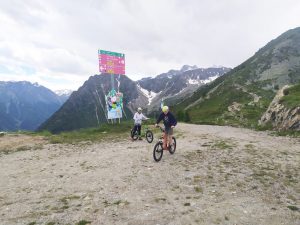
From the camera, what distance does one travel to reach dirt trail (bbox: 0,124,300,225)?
9.23 meters

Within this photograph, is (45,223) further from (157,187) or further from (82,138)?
(82,138)

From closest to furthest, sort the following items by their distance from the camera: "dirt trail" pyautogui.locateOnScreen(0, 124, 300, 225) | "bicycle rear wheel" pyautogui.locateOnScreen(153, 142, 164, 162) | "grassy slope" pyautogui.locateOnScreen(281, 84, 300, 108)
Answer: "dirt trail" pyautogui.locateOnScreen(0, 124, 300, 225)
"bicycle rear wheel" pyautogui.locateOnScreen(153, 142, 164, 162)
"grassy slope" pyautogui.locateOnScreen(281, 84, 300, 108)

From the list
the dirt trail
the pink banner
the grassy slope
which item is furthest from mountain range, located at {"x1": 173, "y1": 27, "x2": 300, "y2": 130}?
the dirt trail

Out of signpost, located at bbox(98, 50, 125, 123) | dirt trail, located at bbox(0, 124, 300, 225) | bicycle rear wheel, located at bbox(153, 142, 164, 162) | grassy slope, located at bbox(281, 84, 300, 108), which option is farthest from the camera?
signpost, located at bbox(98, 50, 125, 123)

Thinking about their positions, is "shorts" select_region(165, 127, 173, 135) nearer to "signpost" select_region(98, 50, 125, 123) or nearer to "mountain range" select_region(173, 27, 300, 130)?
"signpost" select_region(98, 50, 125, 123)

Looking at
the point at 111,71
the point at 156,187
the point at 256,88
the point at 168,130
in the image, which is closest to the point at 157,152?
the point at 168,130

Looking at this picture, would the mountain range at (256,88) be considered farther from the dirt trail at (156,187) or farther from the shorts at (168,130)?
→ the dirt trail at (156,187)

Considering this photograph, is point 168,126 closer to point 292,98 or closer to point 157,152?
Answer: point 157,152

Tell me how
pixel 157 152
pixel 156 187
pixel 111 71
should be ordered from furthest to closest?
1. pixel 111 71
2. pixel 157 152
3. pixel 156 187

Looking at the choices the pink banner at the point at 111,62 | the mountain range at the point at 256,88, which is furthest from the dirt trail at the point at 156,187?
the mountain range at the point at 256,88

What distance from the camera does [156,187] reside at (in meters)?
12.1

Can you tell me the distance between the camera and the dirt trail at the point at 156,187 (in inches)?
364

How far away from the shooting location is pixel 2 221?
9195mm

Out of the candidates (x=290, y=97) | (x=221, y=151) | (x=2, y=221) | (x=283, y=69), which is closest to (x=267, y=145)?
(x=221, y=151)
